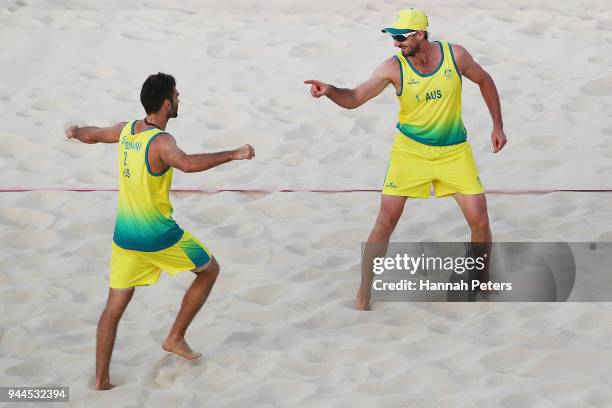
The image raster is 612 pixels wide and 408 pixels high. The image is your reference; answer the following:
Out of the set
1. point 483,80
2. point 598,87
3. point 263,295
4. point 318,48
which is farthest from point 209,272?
point 318,48

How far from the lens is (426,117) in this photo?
5621 millimetres

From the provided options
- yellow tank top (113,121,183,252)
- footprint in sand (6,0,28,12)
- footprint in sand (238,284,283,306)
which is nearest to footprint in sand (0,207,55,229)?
footprint in sand (238,284,283,306)

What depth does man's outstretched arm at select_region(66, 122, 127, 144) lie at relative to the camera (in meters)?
5.03

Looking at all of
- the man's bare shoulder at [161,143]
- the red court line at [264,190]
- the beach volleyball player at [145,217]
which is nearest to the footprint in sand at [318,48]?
the red court line at [264,190]

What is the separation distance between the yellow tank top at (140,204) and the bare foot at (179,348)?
485mm

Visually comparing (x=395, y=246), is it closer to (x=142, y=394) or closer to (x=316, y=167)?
(x=316, y=167)

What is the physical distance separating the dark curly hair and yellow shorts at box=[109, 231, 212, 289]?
0.58 metres

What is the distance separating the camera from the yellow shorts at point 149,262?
497 cm

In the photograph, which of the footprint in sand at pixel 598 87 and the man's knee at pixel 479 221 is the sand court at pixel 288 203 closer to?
the footprint in sand at pixel 598 87

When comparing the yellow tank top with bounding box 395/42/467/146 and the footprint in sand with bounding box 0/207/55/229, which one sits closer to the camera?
the yellow tank top with bounding box 395/42/467/146

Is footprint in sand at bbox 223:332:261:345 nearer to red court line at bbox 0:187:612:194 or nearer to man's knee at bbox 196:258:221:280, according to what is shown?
man's knee at bbox 196:258:221:280

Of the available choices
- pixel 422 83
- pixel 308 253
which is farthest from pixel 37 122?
pixel 422 83

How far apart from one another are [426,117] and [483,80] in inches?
13.3

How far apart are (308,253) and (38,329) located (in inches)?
64.9
